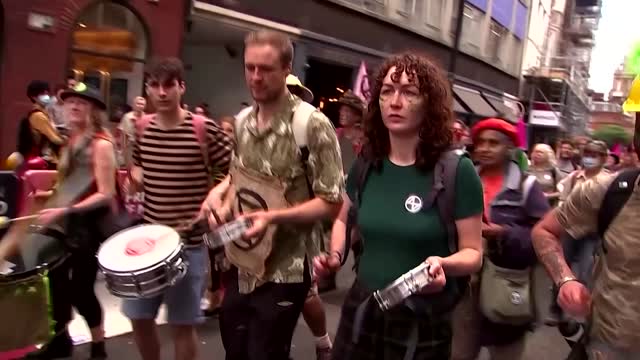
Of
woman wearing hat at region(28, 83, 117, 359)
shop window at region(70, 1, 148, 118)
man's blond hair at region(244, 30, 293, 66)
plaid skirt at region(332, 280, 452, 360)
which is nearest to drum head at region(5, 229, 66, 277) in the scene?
woman wearing hat at region(28, 83, 117, 359)

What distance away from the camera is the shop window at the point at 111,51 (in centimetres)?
1184

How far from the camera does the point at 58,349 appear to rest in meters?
4.87

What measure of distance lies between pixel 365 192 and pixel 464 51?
26584 mm

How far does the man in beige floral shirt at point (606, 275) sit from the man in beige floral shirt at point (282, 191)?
1.04m

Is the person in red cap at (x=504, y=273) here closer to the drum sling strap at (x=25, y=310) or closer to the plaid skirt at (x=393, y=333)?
the plaid skirt at (x=393, y=333)

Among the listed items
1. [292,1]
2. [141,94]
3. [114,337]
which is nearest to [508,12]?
[292,1]

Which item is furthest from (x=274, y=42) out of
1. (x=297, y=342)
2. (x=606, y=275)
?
(x=297, y=342)

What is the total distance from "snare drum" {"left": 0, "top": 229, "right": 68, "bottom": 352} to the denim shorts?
430 mm

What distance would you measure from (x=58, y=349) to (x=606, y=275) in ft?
11.9

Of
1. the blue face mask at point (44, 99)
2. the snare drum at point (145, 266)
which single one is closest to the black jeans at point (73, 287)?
the snare drum at point (145, 266)

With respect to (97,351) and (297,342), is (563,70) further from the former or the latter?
(97,351)

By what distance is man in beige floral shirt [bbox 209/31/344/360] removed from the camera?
3.30m

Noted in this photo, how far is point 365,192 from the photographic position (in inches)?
111

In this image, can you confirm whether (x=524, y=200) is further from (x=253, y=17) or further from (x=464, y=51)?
(x=464, y=51)
